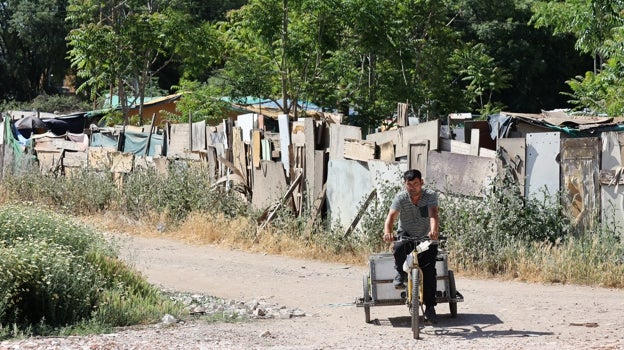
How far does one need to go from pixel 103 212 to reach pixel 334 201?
21.8 ft

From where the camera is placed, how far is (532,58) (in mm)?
44688

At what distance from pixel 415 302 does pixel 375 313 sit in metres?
1.68

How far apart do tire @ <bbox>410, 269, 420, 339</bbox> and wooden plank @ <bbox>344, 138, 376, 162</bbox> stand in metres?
6.17

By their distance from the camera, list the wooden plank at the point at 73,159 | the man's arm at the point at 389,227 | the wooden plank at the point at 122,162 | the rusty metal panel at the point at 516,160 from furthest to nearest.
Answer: the wooden plank at the point at 73,159
the wooden plank at the point at 122,162
the rusty metal panel at the point at 516,160
the man's arm at the point at 389,227

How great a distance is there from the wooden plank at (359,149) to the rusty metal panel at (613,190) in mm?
3796

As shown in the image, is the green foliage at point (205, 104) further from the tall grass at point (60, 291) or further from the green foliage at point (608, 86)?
the tall grass at point (60, 291)

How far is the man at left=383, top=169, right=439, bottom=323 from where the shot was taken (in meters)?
8.99

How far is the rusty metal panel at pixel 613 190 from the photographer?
12.1 meters

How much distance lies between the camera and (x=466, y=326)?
923cm

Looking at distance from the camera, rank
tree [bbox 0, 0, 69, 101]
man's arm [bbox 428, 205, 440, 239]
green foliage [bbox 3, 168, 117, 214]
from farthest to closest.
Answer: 1. tree [bbox 0, 0, 69, 101]
2. green foliage [bbox 3, 168, 117, 214]
3. man's arm [bbox 428, 205, 440, 239]

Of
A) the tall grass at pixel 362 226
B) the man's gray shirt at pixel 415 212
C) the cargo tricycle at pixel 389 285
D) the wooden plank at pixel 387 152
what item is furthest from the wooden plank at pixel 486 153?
the man's gray shirt at pixel 415 212

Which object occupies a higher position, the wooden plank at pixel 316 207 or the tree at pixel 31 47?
the tree at pixel 31 47

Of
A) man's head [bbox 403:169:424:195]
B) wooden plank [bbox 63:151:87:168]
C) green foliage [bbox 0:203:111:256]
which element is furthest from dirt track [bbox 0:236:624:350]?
wooden plank [bbox 63:151:87:168]

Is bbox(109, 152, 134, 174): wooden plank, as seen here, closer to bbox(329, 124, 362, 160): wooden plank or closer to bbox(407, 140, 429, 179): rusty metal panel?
bbox(329, 124, 362, 160): wooden plank
